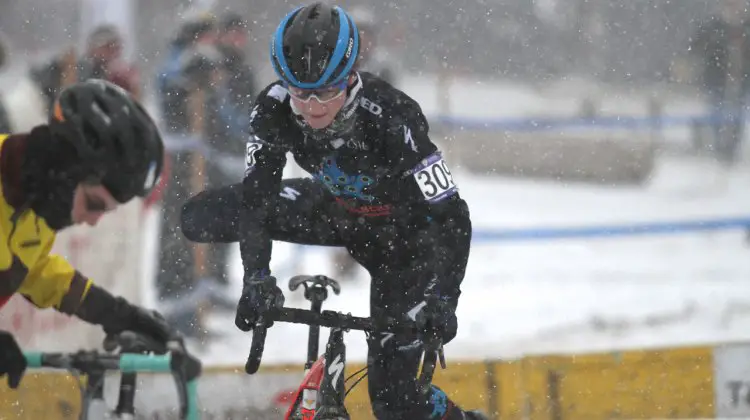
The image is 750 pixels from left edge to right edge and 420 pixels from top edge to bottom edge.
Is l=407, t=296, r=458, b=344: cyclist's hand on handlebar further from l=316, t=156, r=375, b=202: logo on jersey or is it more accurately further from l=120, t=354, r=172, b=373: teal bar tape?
l=120, t=354, r=172, b=373: teal bar tape

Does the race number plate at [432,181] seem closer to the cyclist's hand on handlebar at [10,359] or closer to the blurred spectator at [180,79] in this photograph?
the cyclist's hand on handlebar at [10,359]

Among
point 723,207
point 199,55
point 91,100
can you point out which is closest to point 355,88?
point 91,100

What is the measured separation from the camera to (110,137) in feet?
9.59

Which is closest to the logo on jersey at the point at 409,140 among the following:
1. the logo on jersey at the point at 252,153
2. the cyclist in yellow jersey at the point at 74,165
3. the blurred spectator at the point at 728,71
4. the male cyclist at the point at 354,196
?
the male cyclist at the point at 354,196

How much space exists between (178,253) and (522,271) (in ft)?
13.3

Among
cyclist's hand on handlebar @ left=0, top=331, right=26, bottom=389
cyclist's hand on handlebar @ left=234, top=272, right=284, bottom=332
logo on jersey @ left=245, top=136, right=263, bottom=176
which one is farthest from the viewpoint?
logo on jersey @ left=245, top=136, right=263, bottom=176

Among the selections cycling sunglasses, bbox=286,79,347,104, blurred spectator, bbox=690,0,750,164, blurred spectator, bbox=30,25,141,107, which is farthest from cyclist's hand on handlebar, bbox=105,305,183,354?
blurred spectator, bbox=690,0,750,164

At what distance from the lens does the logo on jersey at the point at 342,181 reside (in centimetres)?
427

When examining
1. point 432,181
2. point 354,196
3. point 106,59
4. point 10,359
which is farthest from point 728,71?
point 10,359

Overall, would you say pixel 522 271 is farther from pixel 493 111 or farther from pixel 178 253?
pixel 493 111

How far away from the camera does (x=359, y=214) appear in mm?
4508

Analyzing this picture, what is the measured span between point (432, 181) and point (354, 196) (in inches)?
16.9

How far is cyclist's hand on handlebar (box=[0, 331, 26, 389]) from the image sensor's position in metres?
3.05

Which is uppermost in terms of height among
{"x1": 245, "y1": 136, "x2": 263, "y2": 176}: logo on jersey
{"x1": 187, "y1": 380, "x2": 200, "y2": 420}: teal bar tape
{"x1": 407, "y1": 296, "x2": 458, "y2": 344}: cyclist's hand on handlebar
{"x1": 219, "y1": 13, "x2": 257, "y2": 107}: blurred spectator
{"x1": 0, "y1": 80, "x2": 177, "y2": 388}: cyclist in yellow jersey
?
{"x1": 219, "y1": 13, "x2": 257, "y2": 107}: blurred spectator
